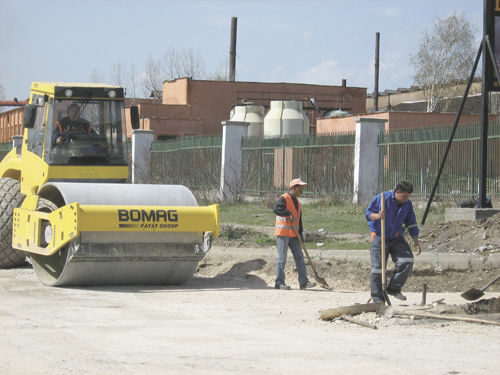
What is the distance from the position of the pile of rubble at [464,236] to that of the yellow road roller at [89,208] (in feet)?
14.1

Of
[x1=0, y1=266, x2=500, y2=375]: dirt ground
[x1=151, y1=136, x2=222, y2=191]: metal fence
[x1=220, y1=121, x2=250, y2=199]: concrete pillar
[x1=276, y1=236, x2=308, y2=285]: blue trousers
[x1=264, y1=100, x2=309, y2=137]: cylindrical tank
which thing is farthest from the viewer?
[x1=264, y1=100, x2=309, y2=137]: cylindrical tank

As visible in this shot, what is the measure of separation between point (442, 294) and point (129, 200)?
446 centimetres

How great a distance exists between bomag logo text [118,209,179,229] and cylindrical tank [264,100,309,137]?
31.9m

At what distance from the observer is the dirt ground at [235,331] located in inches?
278

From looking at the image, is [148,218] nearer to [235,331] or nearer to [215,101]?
[235,331]

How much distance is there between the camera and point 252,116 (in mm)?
46594

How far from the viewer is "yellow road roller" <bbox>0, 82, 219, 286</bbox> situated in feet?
39.7

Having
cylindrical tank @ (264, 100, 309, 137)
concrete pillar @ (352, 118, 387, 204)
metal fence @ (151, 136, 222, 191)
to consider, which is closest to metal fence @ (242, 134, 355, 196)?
concrete pillar @ (352, 118, 387, 204)

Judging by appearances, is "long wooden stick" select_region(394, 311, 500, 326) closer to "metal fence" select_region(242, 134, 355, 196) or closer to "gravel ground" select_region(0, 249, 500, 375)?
"gravel ground" select_region(0, 249, 500, 375)

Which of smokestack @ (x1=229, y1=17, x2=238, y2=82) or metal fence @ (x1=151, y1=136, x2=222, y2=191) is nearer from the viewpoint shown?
metal fence @ (x1=151, y1=136, x2=222, y2=191)

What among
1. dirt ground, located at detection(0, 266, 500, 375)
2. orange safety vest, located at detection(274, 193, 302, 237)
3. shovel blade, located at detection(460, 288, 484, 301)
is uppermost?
orange safety vest, located at detection(274, 193, 302, 237)

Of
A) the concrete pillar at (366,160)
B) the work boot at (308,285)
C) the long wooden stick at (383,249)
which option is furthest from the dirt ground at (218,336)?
the concrete pillar at (366,160)

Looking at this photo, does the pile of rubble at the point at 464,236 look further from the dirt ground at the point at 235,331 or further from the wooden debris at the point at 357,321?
the wooden debris at the point at 357,321

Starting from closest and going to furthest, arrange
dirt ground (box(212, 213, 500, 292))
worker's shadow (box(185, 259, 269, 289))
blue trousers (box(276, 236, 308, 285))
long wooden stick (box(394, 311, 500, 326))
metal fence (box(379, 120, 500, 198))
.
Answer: long wooden stick (box(394, 311, 500, 326))
blue trousers (box(276, 236, 308, 285))
worker's shadow (box(185, 259, 269, 289))
dirt ground (box(212, 213, 500, 292))
metal fence (box(379, 120, 500, 198))
